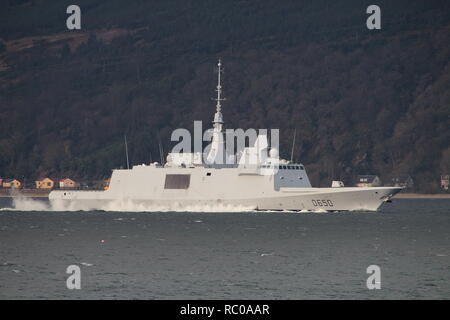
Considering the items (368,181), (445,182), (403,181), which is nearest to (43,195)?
(368,181)

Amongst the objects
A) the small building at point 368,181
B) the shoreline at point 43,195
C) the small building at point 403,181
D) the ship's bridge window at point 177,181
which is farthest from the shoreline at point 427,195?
the ship's bridge window at point 177,181

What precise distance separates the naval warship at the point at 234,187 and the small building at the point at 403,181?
77178mm

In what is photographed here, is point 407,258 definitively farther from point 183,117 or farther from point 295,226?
point 183,117

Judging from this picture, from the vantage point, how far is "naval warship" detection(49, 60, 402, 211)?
228 feet

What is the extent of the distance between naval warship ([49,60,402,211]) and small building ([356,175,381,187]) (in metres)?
74.0

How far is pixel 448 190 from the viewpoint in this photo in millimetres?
144500

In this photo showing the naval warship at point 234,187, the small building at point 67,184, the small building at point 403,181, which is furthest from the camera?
the small building at point 67,184

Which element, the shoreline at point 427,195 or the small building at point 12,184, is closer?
the shoreline at point 427,195

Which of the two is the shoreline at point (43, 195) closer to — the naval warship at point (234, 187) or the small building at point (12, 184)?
the small building at point (12, 184)

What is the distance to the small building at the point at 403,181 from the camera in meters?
148

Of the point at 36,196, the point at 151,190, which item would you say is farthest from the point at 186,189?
the point at 36,196

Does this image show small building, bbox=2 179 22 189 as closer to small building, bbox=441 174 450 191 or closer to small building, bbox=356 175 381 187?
small building, bbox=356 175 381 187

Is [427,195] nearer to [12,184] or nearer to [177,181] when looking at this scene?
[12,184]

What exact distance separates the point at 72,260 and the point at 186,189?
29444 millimetres
